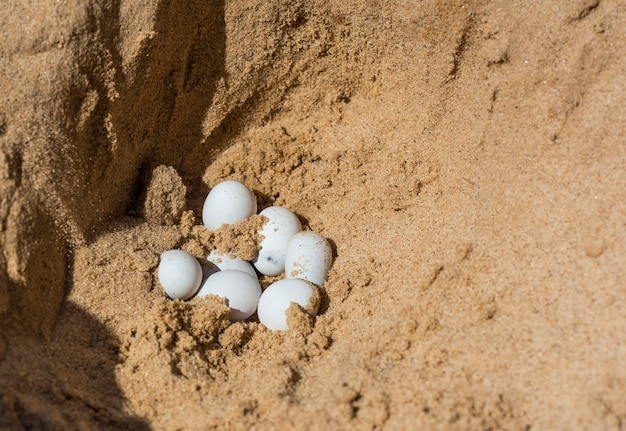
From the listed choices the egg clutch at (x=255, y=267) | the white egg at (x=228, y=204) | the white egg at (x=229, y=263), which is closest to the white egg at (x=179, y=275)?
the egg clutch at (x=255, y=267)

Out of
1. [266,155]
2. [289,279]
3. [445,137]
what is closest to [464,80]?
[445,137]

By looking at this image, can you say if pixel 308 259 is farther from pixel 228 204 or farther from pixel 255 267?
pixel 228 204

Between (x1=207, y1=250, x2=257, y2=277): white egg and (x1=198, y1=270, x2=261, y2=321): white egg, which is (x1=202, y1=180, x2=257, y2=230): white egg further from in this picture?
(x1=198, y1=270, x2=261, y2=321): white egg

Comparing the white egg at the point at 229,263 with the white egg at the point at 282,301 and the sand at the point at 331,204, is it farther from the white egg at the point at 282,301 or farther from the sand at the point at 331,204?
the white egg at the point at 282,301

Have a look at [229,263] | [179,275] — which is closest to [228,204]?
[229,263]

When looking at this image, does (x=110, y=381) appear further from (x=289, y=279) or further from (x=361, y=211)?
(x=361, y=211)

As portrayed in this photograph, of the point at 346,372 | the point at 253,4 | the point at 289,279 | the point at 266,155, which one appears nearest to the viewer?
the point at 346,372
